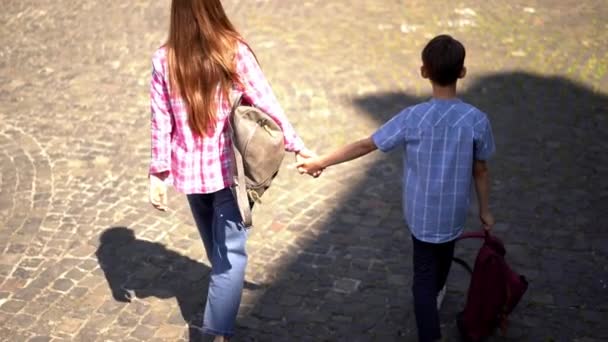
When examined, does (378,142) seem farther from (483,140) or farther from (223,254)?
(223,254)

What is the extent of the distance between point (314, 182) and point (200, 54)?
2.53 metres

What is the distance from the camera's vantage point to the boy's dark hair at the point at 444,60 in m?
3.29

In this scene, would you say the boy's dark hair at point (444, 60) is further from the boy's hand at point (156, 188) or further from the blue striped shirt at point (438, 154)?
the boy's hand at point (156, 188)

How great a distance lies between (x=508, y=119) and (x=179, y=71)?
3758 mm

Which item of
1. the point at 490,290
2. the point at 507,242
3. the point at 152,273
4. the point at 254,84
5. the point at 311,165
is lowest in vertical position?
the point at 507,242

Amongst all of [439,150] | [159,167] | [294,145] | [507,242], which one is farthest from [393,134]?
[507,242]

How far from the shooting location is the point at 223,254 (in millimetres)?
3781

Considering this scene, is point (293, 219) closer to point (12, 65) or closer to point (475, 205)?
point (475, 205)

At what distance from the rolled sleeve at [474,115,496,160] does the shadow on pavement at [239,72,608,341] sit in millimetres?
1169

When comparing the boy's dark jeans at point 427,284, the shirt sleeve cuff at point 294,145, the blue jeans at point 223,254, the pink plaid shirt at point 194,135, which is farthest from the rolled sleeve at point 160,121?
the boy's dark jeans at point 427,284

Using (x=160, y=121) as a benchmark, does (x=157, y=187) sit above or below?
below

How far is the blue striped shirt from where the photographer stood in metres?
3.35

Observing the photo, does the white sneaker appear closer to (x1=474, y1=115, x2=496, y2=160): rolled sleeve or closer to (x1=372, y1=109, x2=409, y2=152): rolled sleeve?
(x1=474, y1=115, x2=496, y2=160): rolled sleeve

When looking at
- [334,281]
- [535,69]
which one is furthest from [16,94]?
[535,69]
